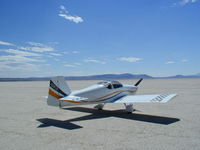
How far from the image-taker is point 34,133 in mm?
6172

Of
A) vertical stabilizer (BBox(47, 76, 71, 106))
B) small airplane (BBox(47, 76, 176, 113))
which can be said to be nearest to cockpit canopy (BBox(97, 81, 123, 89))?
small airplane (BBox(47, 76, 176, 113))

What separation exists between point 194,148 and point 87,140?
118 inches

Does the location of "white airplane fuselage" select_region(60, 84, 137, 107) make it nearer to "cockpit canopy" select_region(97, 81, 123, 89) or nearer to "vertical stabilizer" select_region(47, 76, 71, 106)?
"cockpit canopy" select_region(97, 81, 123, 89)

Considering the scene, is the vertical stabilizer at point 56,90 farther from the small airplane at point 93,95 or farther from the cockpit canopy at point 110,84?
the cockpit canopy at point 110,84

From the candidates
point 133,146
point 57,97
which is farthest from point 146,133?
point 57,97

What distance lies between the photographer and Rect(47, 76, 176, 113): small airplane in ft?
26.9

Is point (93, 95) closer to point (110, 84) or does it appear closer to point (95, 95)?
point (95, 95)

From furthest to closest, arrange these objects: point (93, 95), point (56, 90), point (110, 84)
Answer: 1. point (110, 84)
2. point (93, 95)
3. point (56, 90)

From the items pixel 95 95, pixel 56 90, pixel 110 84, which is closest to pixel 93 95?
pixel 95 95

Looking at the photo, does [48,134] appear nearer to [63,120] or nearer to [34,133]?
[34,133]

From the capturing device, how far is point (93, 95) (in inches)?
362

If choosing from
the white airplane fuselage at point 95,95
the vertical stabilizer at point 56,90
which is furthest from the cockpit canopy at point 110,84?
the vertical stabilizer at point 56,90

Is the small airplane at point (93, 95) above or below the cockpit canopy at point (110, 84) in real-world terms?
below

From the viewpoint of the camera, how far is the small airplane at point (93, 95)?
8211 mm
